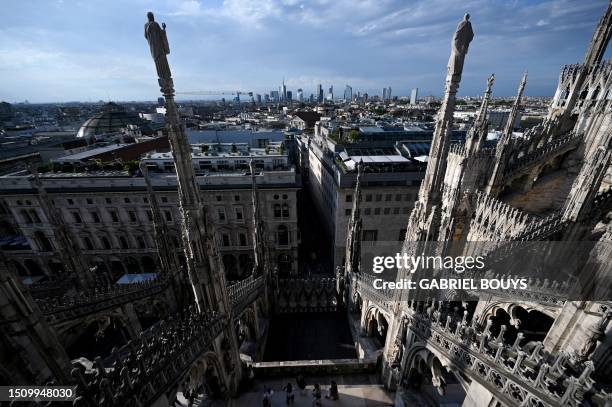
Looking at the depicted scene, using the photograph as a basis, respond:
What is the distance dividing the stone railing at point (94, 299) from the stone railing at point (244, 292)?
22.5 feet

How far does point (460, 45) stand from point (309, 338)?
22.3m

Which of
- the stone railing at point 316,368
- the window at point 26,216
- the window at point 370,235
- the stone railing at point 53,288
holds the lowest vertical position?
the window at point 370,235

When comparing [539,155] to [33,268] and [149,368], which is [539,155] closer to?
[149,368]

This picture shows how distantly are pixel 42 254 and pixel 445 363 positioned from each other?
→ 52.6 meters

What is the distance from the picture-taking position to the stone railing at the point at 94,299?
15.2m

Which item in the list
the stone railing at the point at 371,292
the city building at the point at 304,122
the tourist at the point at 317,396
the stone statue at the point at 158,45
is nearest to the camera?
the stone statue at the point at 158,45

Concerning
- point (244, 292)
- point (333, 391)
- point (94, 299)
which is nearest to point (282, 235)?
point (244, 292)

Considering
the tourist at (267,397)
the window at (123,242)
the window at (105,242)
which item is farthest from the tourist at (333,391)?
the window at (105,242)

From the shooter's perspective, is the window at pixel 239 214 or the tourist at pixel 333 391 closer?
the tourist at pixel 333 391

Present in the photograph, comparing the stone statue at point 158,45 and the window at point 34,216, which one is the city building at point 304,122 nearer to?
the window at point 34,216

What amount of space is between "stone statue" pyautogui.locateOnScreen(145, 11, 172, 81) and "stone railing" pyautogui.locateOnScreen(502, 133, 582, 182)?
2898 cm

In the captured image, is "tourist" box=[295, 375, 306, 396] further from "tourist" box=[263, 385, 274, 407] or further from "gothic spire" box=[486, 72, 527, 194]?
"gothic spire" box=[486, 72, 527, 194]

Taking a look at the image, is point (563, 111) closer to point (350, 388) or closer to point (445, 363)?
point (445, 363)

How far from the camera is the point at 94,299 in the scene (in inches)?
665
